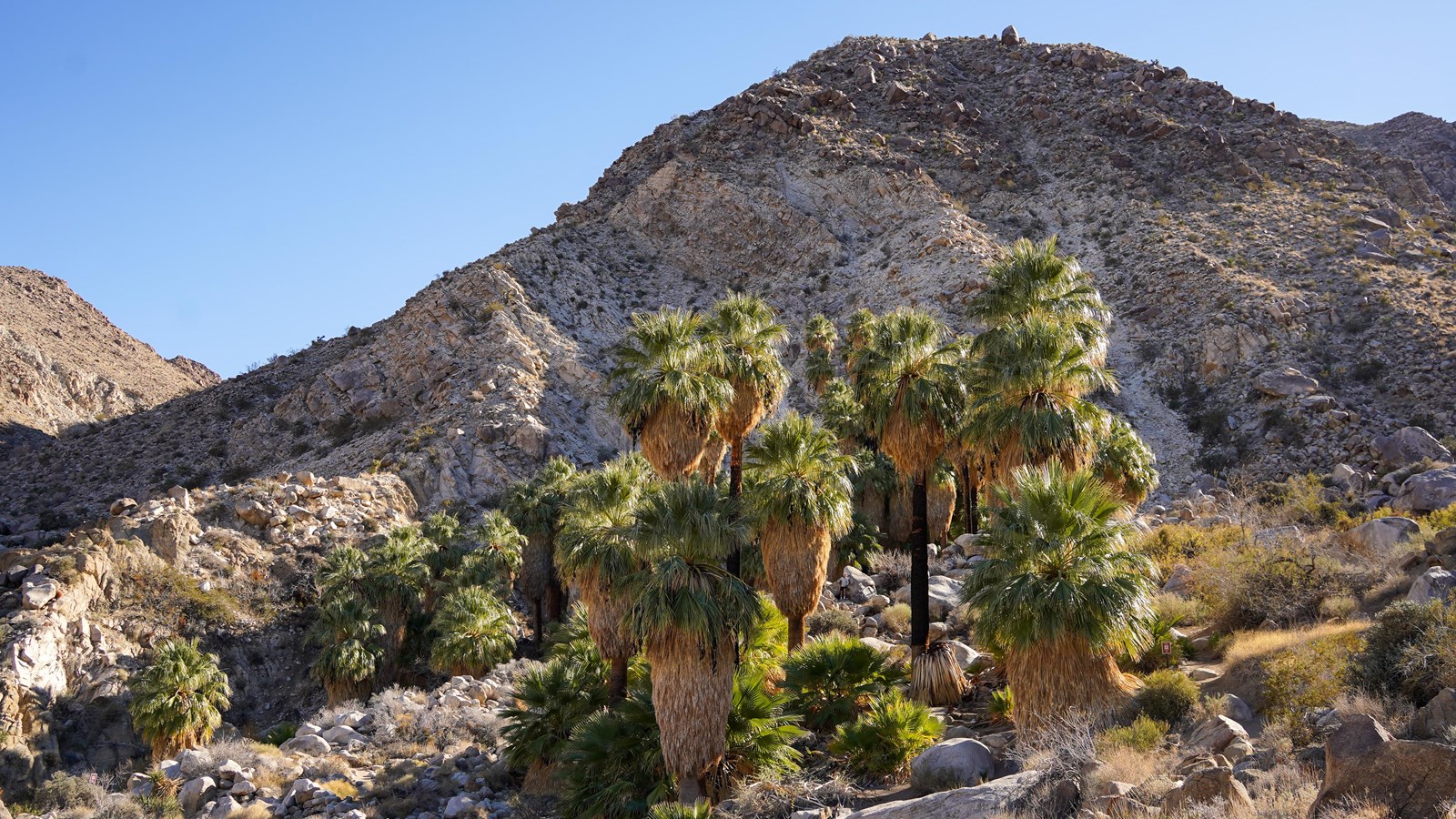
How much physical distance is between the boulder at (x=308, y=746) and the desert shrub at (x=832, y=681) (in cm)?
1212

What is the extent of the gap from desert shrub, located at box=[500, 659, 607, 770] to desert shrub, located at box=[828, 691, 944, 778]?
6.11 m

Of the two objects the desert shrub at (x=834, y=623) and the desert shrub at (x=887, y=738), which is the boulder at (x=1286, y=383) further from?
the desert shrub at (x=887, y=738)

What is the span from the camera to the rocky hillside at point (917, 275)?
152ft

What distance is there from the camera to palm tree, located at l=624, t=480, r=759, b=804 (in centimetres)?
1711

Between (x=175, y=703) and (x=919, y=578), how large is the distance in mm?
19952

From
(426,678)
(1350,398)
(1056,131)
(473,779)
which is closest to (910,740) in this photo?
(473,779)

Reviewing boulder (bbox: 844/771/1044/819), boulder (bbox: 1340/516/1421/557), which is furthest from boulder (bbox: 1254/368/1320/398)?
boulder (bbox: 844/771/1044/819)

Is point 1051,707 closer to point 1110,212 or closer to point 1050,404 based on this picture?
point 1050,404

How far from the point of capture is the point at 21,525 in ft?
161

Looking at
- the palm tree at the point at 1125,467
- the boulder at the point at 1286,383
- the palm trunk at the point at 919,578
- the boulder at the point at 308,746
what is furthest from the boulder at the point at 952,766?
the boulder at the point at 1286,383

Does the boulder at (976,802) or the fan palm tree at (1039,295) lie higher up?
the fan palm tree at (1039,295)

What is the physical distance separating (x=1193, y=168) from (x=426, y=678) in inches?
2243

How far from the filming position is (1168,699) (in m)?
15.9

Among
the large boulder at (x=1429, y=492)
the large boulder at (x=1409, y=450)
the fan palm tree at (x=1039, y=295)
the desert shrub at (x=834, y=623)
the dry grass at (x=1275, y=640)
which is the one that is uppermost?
the fan palm tree at (x=1039, y=295)
